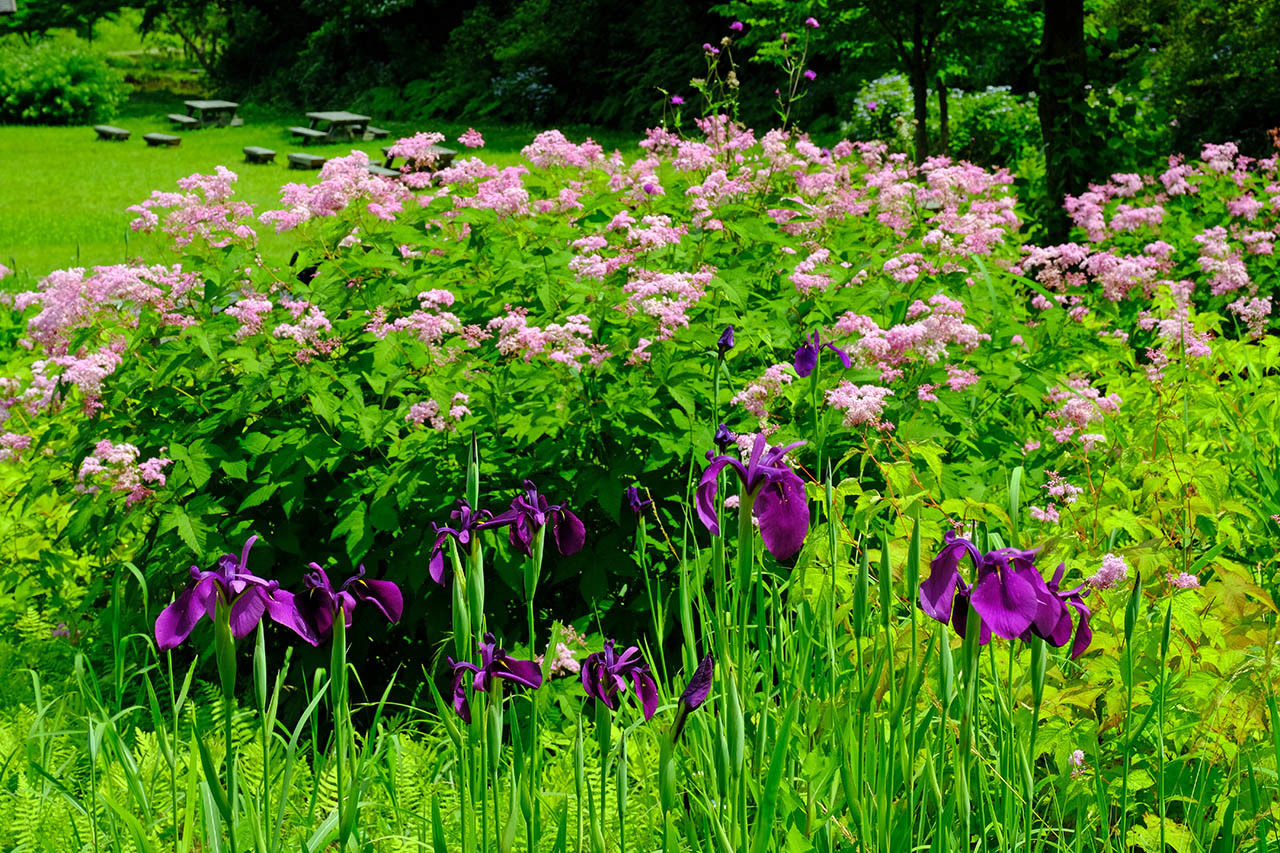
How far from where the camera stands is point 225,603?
→ 1.15 metres

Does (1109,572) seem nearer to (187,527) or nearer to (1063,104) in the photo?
(187,527)

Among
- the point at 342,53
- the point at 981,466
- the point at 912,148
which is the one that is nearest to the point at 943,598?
the point at 981,466

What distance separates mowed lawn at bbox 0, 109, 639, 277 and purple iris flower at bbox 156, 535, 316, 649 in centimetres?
761

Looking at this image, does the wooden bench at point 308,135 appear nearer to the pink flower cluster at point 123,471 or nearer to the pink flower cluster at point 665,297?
the pink flower cluster at point 123,471

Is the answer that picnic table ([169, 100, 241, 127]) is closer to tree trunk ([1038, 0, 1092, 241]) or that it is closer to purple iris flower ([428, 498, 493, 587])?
tree trunk ([1038, 0, 1092, 241])

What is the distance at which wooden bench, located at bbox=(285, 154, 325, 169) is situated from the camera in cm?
1471

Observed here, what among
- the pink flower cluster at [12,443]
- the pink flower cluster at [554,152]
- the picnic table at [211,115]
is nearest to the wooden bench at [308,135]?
the picnic table at [211,115]

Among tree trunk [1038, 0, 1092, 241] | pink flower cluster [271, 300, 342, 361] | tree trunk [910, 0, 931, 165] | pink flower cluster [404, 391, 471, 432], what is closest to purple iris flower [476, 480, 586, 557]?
pink flower cluster [404, 391, 471, 432]

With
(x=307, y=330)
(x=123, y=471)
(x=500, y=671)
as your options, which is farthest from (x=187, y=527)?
(x=500, y=671)

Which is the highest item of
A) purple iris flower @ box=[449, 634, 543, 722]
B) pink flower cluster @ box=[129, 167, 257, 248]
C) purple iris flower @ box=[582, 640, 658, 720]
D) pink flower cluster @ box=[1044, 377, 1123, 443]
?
→ pink flower cluster @ box=[129, 167, 257, 248]

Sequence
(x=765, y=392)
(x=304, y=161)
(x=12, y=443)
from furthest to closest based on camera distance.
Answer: (x=304, y=161) → (x=12, y=443) → (x=765, y=392)

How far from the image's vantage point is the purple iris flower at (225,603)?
1.15 metres

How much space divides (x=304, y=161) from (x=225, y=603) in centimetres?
1473

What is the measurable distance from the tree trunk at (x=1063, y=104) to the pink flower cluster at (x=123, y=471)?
531 centimetres
